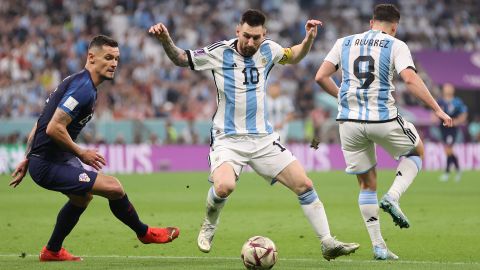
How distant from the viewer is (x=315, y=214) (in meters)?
8.85

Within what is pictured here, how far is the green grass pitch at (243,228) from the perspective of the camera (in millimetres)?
9125

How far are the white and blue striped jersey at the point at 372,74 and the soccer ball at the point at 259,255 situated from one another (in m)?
1.74

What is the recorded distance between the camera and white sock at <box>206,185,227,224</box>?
9078 mm

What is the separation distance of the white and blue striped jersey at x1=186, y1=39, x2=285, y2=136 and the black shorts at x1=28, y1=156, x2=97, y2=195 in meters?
1.33

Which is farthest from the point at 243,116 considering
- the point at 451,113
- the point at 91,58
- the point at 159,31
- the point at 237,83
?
the point at 451,113

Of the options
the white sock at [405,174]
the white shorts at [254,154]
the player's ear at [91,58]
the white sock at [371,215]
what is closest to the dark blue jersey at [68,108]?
the player's ear at [91,58]

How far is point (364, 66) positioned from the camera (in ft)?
30.8

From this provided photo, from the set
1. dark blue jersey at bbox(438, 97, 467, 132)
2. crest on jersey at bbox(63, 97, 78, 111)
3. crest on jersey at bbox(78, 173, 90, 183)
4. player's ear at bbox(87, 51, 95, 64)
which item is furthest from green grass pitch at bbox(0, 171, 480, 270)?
dark blue jersey at bbox(438, 97, 467, 132)

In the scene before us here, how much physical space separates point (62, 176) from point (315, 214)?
220cm

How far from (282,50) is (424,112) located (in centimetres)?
2256

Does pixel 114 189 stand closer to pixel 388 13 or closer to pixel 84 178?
pixel 84 178

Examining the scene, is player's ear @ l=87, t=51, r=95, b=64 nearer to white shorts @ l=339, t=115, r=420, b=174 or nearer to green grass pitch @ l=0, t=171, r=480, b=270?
green grass pitch @ l=0, t=171, r=480, b=270

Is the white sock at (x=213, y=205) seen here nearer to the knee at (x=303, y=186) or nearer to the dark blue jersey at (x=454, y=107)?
the knee at (x=303, y=186)

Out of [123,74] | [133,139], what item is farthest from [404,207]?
[123,74]
